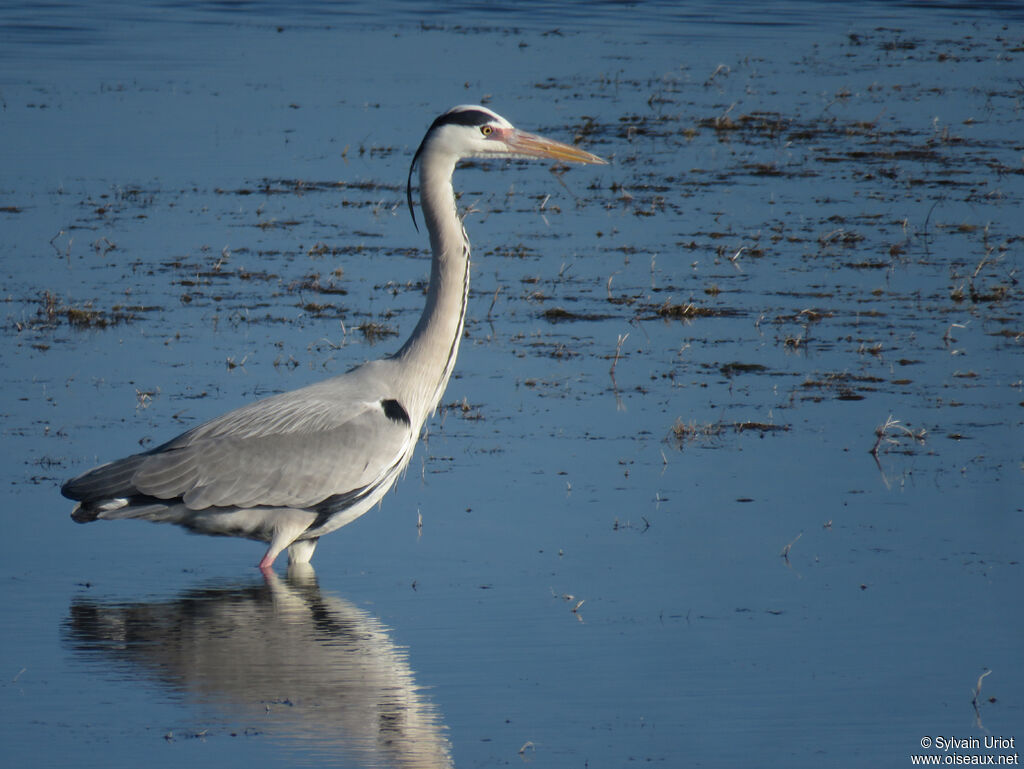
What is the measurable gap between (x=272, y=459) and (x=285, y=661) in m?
1.31

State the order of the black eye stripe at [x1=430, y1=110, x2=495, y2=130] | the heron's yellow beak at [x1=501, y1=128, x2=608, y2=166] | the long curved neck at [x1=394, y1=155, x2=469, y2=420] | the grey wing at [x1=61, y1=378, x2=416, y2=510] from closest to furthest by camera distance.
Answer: the grey wing at [x1=61, y1=378, x2=416, y2=510], the long curved neck at [x1=394, y1=155, x2=469, y2=420], the black eye stripe at [x1=430, y1=110, x2=495, y2=130], the heron's yellow beak at [x1=501, y1=128, x2=608, y2=166]

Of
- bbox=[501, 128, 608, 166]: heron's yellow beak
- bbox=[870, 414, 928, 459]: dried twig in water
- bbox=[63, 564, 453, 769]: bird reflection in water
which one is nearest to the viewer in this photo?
bbox=[63, 564, 453, 769]: bird reflection in water

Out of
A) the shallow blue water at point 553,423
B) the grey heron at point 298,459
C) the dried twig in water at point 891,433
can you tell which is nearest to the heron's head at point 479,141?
the grey heron at point 298,459

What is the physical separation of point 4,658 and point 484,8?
24870 mm

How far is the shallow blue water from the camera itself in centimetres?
596

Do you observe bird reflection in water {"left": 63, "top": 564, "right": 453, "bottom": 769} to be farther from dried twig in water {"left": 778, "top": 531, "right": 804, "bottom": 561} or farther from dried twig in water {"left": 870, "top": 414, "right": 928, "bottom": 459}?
dried twig in water {"left": 870, "top": 414, "right": 928, "bottom": 459}

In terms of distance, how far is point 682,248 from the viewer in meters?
13.1

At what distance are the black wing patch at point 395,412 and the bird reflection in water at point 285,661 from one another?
754 mm

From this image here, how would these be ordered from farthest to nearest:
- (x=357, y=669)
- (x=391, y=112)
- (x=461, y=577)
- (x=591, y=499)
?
(x=391, y=112), (x=591, y=499), (x=461, y=577), (x=357, y=669)

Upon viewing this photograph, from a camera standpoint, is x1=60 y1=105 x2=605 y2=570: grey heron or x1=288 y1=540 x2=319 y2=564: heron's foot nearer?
x1=60 y1=105 x2=605 y2=570: grey heron

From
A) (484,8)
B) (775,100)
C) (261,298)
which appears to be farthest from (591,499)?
(484,8)

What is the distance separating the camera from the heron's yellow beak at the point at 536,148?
8.24 meters

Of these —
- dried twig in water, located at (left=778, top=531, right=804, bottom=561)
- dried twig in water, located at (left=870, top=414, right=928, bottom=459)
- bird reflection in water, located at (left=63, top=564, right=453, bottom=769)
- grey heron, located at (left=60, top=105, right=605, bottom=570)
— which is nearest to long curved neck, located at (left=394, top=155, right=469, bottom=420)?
grey heron, located at (left=60, top=105, right=605, bottom=570)

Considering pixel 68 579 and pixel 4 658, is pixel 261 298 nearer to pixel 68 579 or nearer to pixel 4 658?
pixel 68 579
